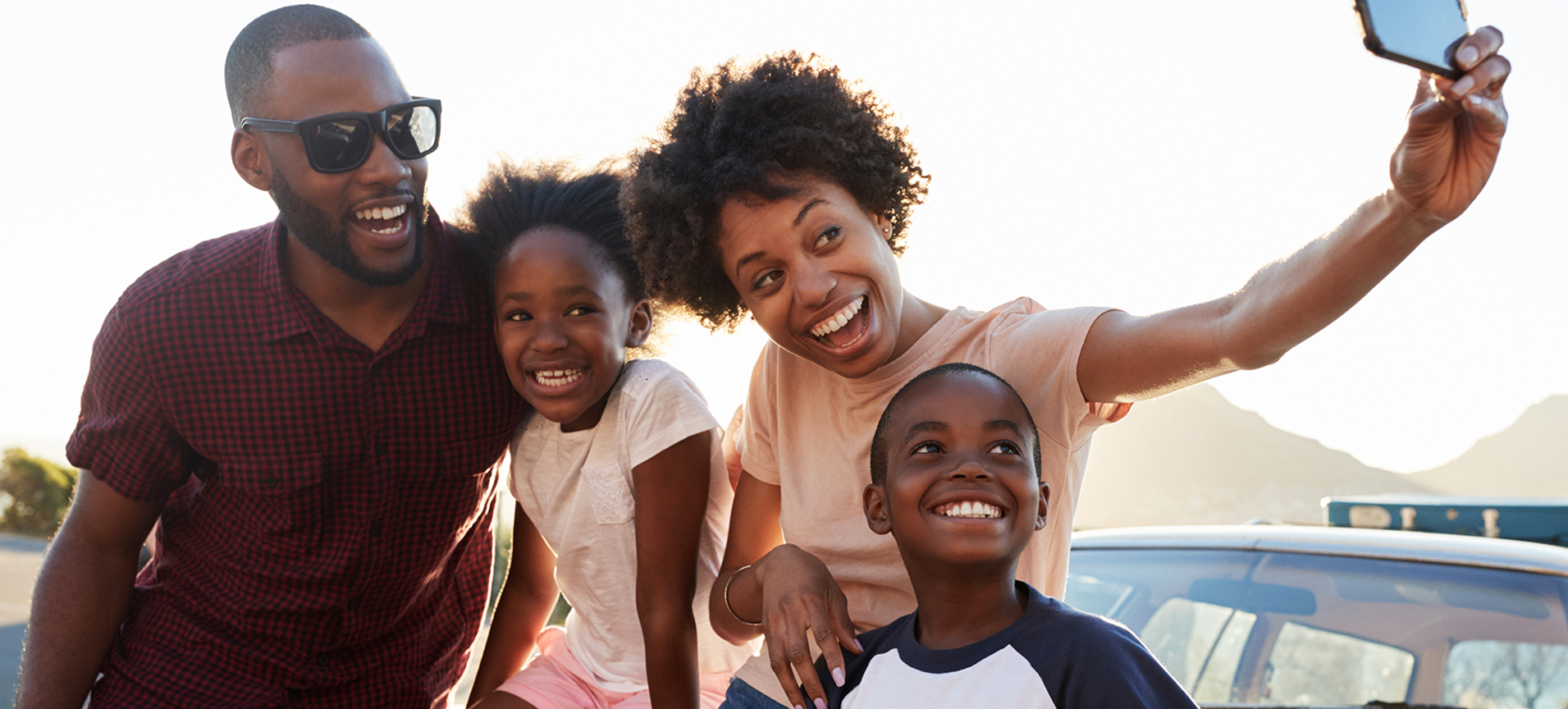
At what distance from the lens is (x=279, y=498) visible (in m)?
2.61

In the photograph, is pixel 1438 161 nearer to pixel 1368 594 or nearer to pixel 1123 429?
pixel 1368 594

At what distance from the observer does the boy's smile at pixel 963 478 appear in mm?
1827

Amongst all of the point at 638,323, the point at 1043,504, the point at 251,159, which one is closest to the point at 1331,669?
the point at 1043,504

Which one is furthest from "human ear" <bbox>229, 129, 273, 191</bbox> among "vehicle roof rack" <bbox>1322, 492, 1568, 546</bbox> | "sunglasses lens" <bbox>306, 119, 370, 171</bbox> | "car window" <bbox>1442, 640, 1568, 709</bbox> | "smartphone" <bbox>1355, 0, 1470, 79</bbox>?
"vehicle roof rack" <bbox>1322, 492, 1568, 546</bbox>

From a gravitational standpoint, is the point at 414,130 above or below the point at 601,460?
above

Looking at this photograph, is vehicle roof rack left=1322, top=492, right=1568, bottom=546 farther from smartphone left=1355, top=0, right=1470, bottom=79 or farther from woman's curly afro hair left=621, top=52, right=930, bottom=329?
smartphone left=1355, top=0, right=1470, bottom=79

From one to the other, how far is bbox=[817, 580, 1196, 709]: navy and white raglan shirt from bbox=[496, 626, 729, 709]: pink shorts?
0.74 meters

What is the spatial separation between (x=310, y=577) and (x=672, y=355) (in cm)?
113

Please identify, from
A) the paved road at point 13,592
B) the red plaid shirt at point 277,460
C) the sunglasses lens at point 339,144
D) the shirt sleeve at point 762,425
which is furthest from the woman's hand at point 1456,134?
the paved road at point 13,592

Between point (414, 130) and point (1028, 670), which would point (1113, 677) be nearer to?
point (1028, 670)

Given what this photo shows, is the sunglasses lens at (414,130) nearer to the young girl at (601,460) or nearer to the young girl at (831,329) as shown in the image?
the young girl at (601,460)

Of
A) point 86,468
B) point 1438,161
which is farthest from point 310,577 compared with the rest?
point 1438,161

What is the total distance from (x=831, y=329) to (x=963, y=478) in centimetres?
38

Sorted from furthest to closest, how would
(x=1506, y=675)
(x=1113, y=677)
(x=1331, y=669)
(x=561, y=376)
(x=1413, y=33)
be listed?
(x=1331, y=669) < (x=1506, y=675) < (x=561, y=376) < (x=1113, y=677) < (x=1413, y=33)
